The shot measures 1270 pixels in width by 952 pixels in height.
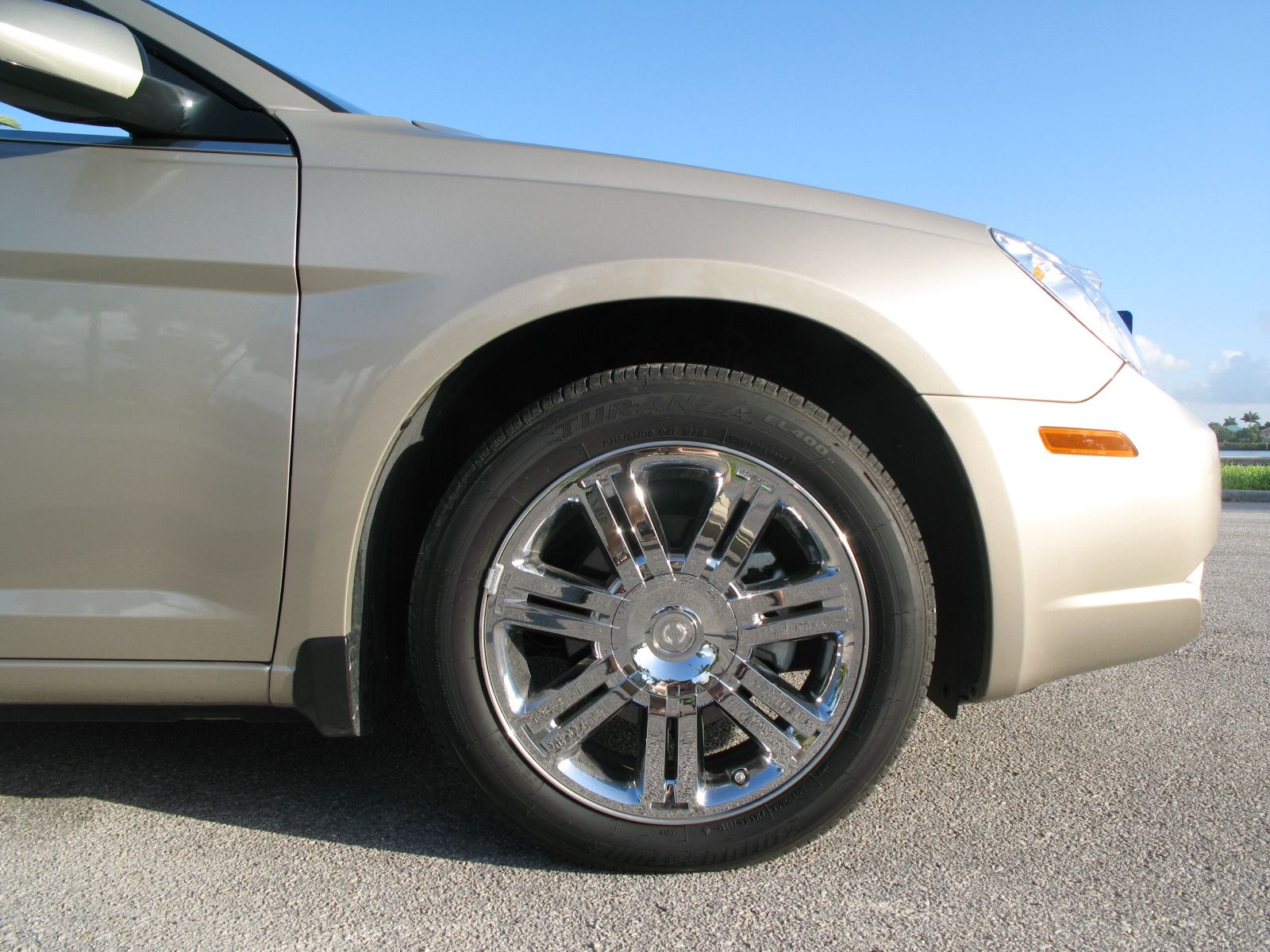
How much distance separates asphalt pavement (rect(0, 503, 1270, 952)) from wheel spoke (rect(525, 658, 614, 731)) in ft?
0.77

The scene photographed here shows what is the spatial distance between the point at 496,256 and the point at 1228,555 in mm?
5306

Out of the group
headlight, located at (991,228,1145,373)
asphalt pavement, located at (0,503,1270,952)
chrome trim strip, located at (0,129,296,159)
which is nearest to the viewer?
asphalt pavement, located at (0,503,1270,952)

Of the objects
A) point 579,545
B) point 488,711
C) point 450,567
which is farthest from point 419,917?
point 579,545

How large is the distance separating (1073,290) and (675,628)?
98cm

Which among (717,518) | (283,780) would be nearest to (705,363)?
(717,518)

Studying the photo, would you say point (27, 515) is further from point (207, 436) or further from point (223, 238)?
point (223, 238)

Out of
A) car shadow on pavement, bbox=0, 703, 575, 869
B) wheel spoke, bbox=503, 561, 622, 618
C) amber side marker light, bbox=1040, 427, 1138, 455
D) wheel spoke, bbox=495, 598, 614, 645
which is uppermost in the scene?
amber side marker light, bbox=1040, 427, 1138, 455

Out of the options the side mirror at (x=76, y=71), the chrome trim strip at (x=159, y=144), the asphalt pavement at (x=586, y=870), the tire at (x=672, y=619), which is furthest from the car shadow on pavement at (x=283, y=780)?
the side mirror at (x=76, y=71)

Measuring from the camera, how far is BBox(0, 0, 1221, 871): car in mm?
1421

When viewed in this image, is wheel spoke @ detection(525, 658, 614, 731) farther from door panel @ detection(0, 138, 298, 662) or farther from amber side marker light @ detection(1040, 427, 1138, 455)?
amber side marker light @ detection(1040, 427, 1138, 455)

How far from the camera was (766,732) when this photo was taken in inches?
59.2

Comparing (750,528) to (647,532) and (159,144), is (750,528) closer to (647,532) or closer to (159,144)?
(647,532)

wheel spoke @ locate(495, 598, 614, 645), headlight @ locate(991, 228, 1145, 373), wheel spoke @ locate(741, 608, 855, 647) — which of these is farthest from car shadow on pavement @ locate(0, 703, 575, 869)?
headlight @ locate(991, 228, 1145, 373)

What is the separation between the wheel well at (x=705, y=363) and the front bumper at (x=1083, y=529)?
0.04 m
